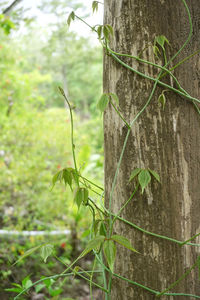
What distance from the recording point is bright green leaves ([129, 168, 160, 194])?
77cm

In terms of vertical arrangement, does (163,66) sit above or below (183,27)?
below

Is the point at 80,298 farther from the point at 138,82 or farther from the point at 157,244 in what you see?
the point at 138,82

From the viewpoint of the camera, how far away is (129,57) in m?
0.87

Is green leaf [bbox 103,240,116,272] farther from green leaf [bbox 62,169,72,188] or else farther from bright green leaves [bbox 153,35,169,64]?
bright green leaves [bbox 153,35,169,64]

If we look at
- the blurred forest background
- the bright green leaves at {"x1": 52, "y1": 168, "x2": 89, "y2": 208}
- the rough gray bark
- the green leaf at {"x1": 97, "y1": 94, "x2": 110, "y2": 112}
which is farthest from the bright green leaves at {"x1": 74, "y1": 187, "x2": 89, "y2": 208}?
the blurred forest background

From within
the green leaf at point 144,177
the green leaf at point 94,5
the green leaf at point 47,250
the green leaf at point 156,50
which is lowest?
the green leaf at point 47,250

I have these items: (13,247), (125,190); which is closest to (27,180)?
(13,247)

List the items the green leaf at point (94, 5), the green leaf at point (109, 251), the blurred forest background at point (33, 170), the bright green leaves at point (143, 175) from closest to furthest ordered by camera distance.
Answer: the green leaf at point (109, 251) → the bright green leaves at point (143, 175) → the green leaf at point (94, 5) → the blurred forest background at point (33, 170)

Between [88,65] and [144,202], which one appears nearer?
[144,202]

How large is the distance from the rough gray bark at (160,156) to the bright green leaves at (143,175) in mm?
30

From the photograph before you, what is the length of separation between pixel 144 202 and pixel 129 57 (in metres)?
0.43

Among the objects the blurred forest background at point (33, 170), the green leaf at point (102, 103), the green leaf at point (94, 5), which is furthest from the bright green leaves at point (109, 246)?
the blurred forest background at point (33, 170)

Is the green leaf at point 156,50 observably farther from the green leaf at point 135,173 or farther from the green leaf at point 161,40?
the green leaf at point 135,173

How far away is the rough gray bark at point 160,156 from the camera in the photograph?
0.83m
